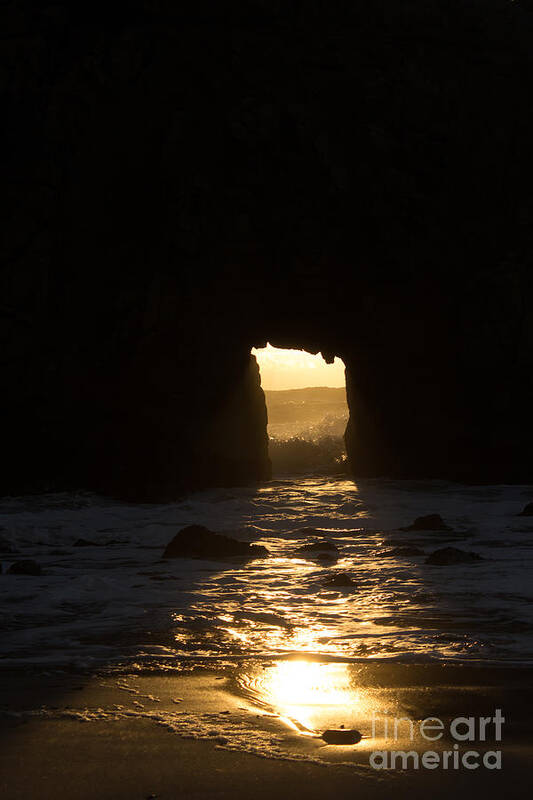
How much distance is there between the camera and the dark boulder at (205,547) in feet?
35.9

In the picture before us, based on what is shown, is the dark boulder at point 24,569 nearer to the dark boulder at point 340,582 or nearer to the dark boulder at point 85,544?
the dark boulder at point 85,544

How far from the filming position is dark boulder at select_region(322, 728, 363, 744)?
369cm

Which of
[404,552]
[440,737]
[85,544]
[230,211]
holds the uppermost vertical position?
[230,211]

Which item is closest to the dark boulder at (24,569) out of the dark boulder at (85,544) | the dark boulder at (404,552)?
the dark boulder at (85,544)

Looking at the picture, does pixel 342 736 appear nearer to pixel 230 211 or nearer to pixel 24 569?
pixel 24 569

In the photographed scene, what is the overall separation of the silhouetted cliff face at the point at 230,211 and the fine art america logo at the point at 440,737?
60.2 feet

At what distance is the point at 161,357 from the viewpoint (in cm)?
2247

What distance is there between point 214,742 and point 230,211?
20.1 meters

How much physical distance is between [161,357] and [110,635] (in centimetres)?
1637

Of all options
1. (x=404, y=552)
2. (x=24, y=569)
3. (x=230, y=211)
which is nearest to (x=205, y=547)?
(x=24, y=569)

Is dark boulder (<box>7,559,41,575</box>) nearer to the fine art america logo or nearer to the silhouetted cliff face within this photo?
the fine art america logo

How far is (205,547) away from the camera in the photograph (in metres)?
10.9

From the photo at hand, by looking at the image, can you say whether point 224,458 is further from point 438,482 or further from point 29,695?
point 29,695

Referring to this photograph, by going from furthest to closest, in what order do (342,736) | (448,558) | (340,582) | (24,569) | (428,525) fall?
(428,525), (448,558), (24,569), (340,582), (342,736)
